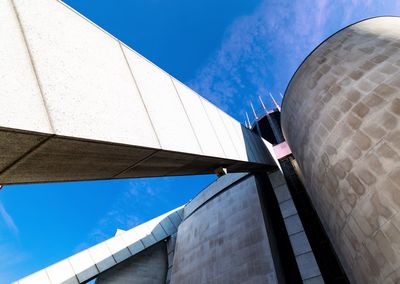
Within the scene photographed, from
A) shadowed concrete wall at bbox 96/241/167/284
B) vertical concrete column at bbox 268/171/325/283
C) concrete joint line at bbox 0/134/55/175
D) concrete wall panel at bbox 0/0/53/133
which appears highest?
concrete wall panel at bbox 0/0/53/133

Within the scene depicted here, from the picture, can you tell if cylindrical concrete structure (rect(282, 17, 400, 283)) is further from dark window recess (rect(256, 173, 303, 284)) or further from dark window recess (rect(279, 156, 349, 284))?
dark window recess (rect(279, 156, 349, 284))

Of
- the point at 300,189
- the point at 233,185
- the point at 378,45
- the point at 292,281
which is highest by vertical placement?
the point at 378,45

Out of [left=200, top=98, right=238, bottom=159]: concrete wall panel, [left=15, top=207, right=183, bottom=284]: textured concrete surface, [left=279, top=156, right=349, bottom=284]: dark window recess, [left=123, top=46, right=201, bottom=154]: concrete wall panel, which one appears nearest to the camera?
[left=123, top=46, right=201, bottom=154]: concrete wall panel

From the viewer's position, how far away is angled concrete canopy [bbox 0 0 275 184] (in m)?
2.81

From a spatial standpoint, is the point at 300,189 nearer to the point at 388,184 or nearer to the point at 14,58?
the point at 388,184

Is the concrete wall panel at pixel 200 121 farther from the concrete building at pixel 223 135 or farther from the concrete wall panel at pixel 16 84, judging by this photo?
the concrete wall panel at pixel 16 84

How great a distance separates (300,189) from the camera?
58.3 feet

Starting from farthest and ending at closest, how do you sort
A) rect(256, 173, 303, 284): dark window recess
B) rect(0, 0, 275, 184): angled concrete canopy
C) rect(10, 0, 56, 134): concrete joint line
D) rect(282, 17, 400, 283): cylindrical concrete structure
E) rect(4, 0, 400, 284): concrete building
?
1. rect(256, 173, 303, 284): dark window recess
2. rect(282, 17, 400, 283): cylindrical concrete structure
3. rect(4, 0, 400, 284): concrete building
4. rect(10, 0, 56, 134): concrete joint line
5. rect(0, 0, 275, 184): angled concrete canopy

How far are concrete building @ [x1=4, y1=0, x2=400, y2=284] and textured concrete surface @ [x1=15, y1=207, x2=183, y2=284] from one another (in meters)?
1.42

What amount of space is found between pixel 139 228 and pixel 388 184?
70.3ft

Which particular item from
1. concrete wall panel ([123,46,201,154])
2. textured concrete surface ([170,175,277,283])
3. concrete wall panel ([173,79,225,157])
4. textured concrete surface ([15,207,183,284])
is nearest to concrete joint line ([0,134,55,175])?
concrete wall panel ([123,46,201,154])

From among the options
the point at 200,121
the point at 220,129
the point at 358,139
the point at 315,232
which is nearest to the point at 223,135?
the point at 220,129

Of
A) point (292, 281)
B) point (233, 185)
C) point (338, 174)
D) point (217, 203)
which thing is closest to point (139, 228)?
point (217, 203)

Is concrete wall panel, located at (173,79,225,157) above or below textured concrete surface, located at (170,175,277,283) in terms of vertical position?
above
